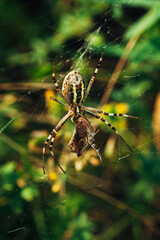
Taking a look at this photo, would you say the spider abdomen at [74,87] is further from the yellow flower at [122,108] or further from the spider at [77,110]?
the yellow flower at [122,108]

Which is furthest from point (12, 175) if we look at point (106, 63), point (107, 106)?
point (106, 63)

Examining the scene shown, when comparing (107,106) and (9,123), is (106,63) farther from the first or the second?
(9,123)

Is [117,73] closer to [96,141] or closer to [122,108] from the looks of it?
[122,108]

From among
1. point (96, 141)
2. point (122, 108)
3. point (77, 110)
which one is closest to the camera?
point (96, 141)

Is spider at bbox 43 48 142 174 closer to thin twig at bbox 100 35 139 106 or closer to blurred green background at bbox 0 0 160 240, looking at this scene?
blurred green background at bbox 0 0 160 240

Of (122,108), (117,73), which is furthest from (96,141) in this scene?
(117,73)
